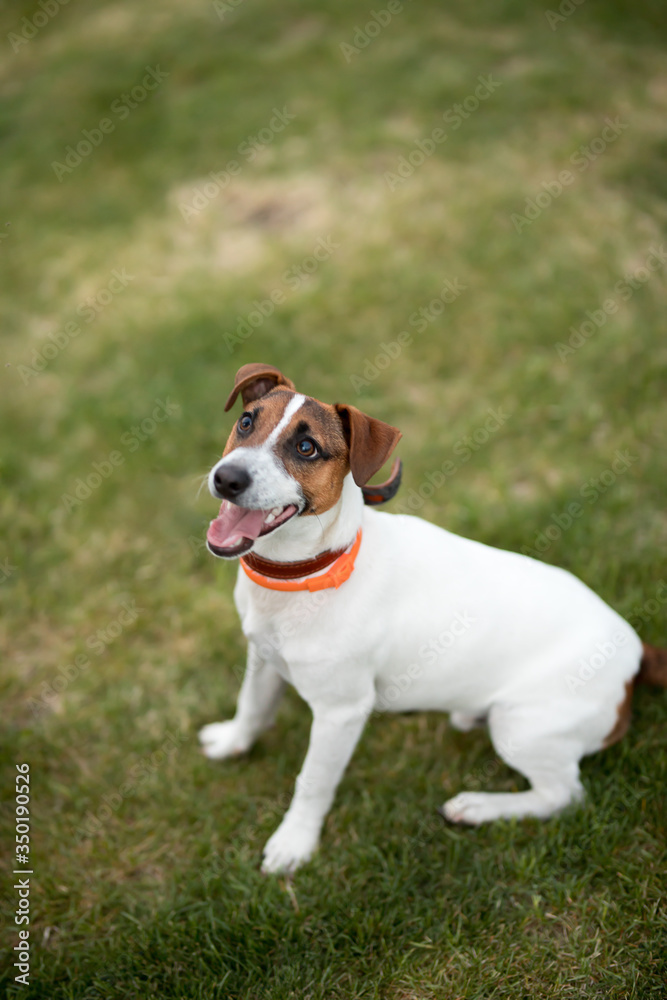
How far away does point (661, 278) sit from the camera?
6531 millimetres

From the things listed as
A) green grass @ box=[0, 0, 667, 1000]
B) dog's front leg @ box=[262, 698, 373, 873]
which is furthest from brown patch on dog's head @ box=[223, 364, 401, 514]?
green grass @ box=[0, 0, 667, 1000]

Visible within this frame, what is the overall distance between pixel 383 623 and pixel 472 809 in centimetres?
124

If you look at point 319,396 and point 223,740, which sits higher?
point 319,396

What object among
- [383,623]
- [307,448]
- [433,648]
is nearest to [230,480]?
[307,448]

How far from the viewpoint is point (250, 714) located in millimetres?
3855

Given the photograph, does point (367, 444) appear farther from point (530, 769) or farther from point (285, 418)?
point (530, 769)

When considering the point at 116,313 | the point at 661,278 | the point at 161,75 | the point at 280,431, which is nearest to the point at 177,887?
the point at 280,431

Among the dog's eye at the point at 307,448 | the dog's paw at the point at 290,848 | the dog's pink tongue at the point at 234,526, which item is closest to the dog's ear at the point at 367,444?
the dog's eye at the point at 307,448

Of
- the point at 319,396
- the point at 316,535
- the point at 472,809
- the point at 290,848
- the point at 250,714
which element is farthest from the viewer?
the point at 319,396

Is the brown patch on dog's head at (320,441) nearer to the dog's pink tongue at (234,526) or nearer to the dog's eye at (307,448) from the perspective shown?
the dog's eye at (307,448)

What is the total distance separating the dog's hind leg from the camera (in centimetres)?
333

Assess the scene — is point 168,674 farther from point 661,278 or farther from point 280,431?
point 661,278

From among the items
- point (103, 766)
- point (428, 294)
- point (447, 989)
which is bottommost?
point (103, 766)

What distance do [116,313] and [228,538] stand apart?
16.0 ft
